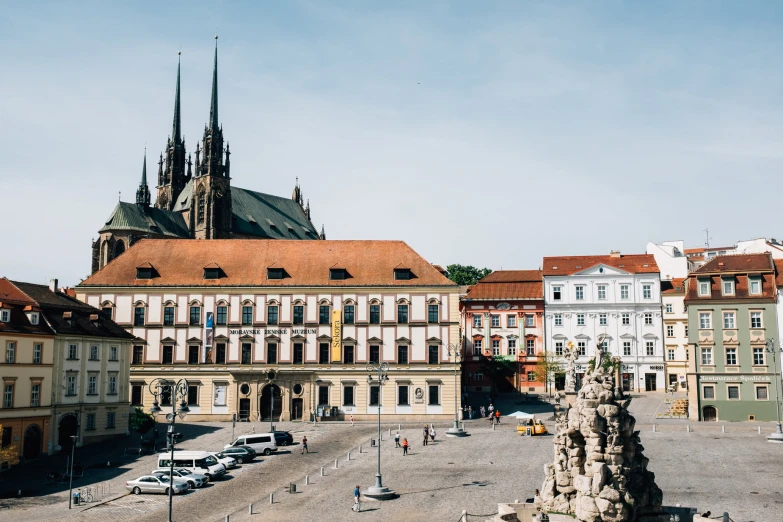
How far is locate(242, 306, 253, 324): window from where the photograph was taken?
77.8 metres

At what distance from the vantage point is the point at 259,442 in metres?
57.1

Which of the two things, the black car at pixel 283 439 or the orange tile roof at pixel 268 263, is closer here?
the black car at pixel 283 439

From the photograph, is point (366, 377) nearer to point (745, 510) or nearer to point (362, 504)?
point (362, 504)

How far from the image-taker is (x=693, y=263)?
373 ft

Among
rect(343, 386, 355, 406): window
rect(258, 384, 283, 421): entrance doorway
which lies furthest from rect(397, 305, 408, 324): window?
rect(258, 384, 283, 421): entrance doorway

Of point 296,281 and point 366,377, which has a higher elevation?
point 296,281

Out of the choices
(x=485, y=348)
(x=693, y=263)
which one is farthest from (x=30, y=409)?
(x=693, y=263)

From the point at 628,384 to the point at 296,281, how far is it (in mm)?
37797

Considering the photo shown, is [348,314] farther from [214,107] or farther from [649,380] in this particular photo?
[214,107]

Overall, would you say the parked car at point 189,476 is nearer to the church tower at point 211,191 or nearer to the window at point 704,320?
the window at point 704,320

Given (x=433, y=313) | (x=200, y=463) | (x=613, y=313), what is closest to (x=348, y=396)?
(x=433, y=313)

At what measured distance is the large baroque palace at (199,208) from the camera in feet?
433

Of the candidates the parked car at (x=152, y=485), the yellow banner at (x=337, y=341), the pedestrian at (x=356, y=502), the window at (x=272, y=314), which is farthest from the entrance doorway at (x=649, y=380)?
the parked car at (x=152, y=485)

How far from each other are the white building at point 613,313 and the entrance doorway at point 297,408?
30.5 metres
